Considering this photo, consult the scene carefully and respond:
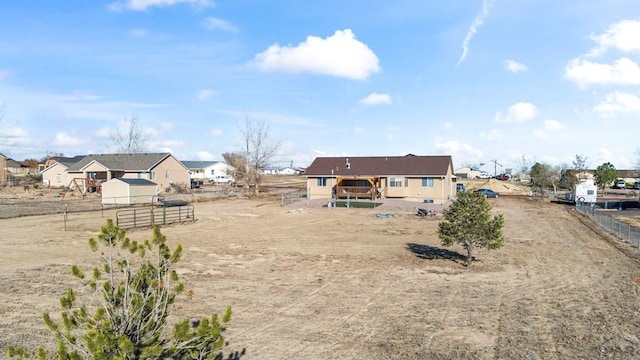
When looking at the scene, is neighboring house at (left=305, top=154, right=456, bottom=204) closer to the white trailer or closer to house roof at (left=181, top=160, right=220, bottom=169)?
the white trailer

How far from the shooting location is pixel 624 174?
12444cm

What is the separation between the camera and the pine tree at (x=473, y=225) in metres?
16.6

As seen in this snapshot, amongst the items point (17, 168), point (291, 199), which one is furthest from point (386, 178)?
point (17, 168)

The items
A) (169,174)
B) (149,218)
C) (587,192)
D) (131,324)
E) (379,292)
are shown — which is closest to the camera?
(131,324)

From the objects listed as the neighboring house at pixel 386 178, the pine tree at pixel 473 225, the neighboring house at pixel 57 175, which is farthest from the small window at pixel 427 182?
the neighboring house at pixel 57 175

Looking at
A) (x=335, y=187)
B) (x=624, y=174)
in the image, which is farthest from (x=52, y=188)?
(x=624, y=174)

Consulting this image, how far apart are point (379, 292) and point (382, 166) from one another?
121 feet

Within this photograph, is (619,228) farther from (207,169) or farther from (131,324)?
(207,169)

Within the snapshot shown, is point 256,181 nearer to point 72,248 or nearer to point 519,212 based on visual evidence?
point 519,212

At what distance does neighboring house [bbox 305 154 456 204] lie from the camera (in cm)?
4600

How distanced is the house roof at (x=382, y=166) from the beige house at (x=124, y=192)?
1761cm

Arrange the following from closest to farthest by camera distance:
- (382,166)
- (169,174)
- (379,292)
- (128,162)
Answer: (379,292) → (382,166) → (128,162) → (169,174)

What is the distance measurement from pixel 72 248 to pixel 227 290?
11.1 metres

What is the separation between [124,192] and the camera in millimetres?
43000
